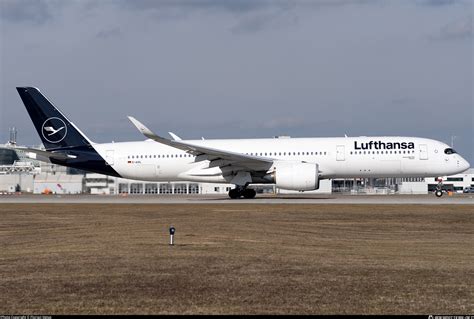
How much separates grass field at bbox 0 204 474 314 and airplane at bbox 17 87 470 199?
1778 centimetres

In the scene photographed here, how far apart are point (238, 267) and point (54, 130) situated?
3803 cm

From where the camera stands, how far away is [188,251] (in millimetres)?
17766

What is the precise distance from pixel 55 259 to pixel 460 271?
9.17 metres

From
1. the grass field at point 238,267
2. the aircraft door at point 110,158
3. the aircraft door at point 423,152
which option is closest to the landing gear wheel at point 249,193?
the aircraft door at point 110,158

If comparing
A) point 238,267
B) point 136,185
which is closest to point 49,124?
point 136,185

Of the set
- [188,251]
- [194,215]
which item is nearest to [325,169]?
[194,215]

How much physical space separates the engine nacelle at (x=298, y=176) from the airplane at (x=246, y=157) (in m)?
0.06

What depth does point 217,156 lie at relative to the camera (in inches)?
1780

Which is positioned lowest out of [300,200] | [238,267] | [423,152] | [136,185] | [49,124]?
[238,267]

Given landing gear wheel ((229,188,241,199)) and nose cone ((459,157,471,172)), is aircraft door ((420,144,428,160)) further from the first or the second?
landing gear wheel ((229,188,241,199))

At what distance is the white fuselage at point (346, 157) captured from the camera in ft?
150

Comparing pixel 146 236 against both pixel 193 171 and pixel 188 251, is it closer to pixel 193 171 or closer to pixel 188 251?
pixel 188 251

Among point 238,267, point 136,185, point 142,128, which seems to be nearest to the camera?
point 238,267

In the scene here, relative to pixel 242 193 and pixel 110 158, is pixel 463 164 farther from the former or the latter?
pixel 110 158
